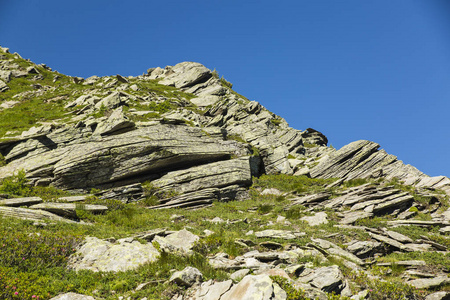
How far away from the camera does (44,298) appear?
25.9 ft

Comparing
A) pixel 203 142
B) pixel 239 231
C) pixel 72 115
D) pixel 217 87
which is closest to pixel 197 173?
pixel 203 142

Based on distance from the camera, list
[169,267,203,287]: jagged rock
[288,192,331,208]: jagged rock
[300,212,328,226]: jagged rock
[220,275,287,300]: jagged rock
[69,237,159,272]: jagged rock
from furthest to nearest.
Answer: [288,192,331,208]: jagged rock, [300,212,328,226]: jagged rock, [69,237,159,272]: jagged rock, [169,267,203,287]: jagged rock, [220,275,287,300]: jagged rock

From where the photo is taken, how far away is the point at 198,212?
2289 cm

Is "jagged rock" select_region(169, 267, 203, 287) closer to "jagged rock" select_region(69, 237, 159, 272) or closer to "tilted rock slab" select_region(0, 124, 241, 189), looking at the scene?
"jagged rock" select_region(69, 237, 159, 272)

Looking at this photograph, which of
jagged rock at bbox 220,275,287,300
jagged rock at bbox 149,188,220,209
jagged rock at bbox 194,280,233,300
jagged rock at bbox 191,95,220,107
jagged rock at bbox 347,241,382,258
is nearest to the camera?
jagged rock at bbox 220,275,287,300

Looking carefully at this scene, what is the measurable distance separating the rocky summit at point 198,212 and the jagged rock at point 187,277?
69mm

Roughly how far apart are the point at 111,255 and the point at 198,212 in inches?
472

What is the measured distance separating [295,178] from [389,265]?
25.0 meters

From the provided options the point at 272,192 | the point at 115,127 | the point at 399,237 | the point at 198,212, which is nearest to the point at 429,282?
the point at 399,237

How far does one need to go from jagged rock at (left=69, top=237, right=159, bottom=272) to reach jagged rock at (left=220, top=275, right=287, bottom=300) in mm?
4563

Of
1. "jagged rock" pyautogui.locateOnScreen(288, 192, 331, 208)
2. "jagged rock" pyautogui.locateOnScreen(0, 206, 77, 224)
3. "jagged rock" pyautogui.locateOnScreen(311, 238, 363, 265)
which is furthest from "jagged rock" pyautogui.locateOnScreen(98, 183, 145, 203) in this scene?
"jagged rock" pyautogui.locateOnScreen(311, 238, 363, 265)

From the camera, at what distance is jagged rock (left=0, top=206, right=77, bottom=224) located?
48.9ft

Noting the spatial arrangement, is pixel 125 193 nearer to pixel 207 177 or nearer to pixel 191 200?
pixel 191 200

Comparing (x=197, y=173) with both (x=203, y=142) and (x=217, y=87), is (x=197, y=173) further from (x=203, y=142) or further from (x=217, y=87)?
(x=217, y=87)
